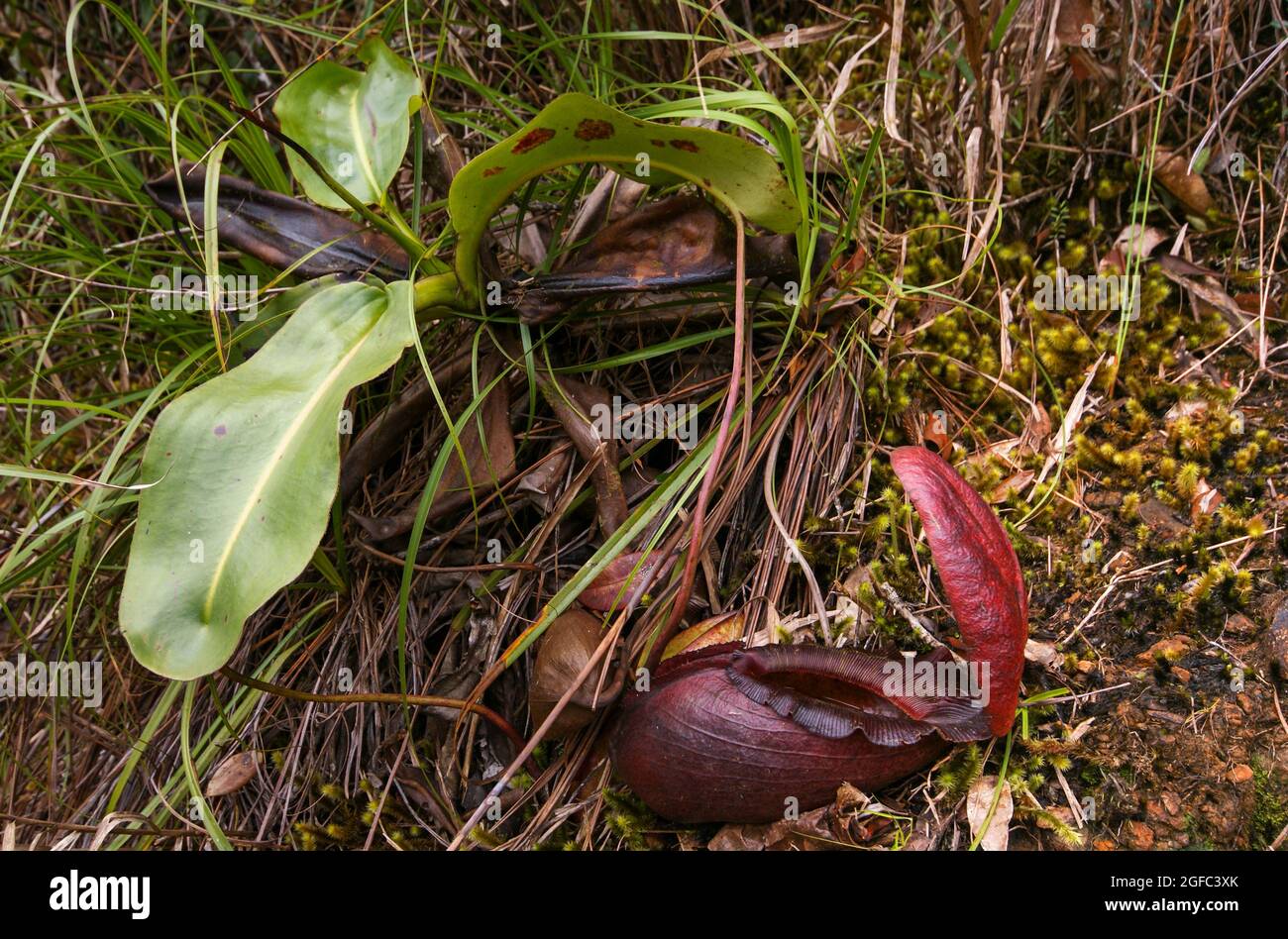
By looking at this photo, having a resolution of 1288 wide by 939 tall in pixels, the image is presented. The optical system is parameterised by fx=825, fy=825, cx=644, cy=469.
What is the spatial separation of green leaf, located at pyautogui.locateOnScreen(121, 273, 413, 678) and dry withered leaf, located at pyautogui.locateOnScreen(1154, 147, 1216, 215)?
169 cm

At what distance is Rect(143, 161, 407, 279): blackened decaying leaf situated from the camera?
1.72 meters

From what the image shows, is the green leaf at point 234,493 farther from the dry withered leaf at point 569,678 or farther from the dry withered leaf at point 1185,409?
the dry withered leaf at point 1185,409

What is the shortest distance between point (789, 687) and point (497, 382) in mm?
860

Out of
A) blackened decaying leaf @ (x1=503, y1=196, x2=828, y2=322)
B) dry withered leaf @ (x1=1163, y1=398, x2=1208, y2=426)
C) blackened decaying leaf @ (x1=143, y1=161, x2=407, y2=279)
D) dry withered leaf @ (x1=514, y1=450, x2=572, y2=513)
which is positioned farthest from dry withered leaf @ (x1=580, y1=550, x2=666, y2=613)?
dry withered leaf @ (x1=1163, y1=398, x2=1208, y2=426)

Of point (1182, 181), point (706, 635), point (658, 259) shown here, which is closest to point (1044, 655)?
point (706, 635)

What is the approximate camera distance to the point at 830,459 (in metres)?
1.73

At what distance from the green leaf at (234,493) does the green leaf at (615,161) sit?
0.23 m

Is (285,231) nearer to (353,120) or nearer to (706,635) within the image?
(353,120)

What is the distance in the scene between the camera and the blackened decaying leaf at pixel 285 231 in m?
1.72

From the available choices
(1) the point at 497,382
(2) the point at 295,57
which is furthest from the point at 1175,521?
(2) the point at 295,57

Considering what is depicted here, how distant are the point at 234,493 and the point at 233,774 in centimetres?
72

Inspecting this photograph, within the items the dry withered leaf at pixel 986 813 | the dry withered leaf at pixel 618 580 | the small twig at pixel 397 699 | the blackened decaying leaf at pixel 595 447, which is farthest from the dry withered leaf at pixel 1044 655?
the small twig at pixel 397 699

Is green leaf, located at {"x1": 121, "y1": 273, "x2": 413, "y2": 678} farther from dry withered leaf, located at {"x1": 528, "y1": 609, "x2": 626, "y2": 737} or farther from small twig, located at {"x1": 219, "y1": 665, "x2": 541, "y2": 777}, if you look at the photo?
dry withered leaf, located at {"x1": 528, "y1": 609, "x2": 626, "y2": 737}

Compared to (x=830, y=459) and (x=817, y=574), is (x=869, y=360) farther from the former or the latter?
(x=817, y=574)
